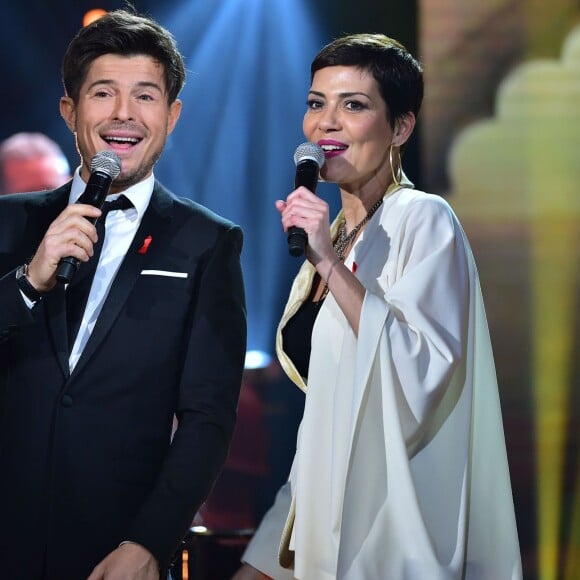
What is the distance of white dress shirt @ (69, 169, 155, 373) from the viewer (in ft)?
7.61

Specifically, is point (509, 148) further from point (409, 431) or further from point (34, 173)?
point (409, 431)

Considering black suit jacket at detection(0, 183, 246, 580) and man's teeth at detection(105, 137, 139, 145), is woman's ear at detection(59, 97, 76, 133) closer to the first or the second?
man's teeth at detection(105, 137, 139, 145)

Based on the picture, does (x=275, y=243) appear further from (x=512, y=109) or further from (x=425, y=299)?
(x=425, y=299)

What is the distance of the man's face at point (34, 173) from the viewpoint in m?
4.74

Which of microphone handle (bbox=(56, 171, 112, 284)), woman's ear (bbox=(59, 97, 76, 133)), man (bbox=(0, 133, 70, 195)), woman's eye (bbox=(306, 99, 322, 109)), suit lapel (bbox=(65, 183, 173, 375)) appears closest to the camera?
microphone handle (bbox=(56, 171, 112, 284))

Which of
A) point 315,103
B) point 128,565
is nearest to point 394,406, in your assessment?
point 128,565

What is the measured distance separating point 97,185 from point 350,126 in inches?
27.1

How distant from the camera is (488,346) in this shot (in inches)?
94.3

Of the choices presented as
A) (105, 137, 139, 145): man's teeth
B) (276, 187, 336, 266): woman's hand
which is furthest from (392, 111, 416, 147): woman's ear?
(105, 137, 139, 145): man's teeth

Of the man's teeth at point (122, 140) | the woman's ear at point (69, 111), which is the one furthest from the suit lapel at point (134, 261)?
the woman's ear at point (69, 111)

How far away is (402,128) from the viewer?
2.71m

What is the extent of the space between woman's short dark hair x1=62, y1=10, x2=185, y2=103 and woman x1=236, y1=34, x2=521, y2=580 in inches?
15.0

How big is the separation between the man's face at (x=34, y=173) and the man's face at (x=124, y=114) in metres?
2.30

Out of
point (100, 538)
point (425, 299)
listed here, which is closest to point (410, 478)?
point (425, 299)
